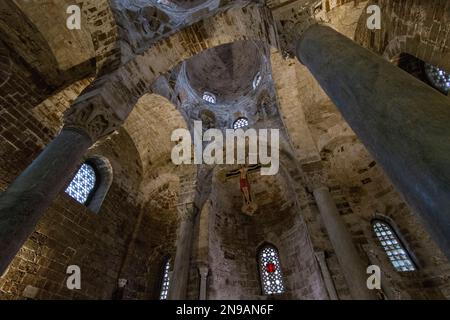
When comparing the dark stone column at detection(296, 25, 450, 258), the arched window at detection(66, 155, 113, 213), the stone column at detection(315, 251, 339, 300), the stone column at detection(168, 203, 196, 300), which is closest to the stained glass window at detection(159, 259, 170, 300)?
the stone column at detection(168, 203, 196, 300)

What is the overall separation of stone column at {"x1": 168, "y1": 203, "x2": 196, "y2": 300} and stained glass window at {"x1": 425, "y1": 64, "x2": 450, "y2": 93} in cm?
732

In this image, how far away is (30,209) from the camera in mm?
2963

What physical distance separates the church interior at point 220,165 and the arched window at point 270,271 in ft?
0.15

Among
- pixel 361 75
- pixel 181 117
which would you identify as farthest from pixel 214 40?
pixel 361 75

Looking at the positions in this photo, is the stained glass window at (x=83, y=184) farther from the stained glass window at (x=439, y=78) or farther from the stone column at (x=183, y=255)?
the stained glass window at (x=439, y=78)

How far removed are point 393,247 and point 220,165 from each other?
5.92m

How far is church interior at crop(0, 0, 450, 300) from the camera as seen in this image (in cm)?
259

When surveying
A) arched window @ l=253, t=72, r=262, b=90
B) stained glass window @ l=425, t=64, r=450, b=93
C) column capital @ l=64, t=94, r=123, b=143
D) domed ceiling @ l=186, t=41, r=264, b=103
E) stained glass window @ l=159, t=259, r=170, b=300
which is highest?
domed ceiling @ l=186, t=41, r=264, b=103

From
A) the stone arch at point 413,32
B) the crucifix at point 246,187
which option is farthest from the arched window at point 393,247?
the stone arch at point 413,32

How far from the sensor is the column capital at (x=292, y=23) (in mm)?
3807

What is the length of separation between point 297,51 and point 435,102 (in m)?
2.38

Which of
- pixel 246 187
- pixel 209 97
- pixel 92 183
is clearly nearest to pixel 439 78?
pixel 246 187

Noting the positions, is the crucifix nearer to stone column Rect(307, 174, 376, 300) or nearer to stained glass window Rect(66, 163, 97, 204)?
stone column Rect(307, 174, 376, 300)

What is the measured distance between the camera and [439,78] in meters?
6.18
